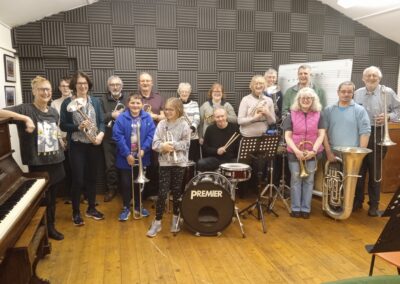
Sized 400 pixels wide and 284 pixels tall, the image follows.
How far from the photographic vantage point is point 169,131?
133 inches

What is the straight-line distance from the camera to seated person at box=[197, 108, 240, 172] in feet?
13.8

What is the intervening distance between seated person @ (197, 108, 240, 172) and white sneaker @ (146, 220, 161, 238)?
103 cm

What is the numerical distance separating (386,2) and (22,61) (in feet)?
16.8

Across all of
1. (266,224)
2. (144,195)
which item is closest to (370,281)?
(266,224)

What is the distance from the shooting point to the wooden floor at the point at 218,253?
2.70m

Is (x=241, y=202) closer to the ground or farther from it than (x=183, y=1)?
closer to the ground

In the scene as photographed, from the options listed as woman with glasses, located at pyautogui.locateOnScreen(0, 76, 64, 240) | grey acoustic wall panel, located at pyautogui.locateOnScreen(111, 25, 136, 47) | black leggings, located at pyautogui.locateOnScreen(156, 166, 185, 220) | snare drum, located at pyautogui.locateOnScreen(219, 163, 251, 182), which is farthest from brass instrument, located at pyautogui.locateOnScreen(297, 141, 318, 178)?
grey acoustic wall panel, located at pyautogui.locateOnScreen(111, 25, 136, 47)

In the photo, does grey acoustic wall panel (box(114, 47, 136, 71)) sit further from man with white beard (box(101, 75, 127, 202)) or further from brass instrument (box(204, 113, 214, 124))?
brass instrument (box(204, 113, 214, 124))

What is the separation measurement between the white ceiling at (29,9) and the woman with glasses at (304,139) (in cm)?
320

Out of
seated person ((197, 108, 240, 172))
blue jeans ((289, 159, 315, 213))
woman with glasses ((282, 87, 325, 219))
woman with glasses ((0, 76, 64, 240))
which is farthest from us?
seated person ((197, 108, 240, 172))

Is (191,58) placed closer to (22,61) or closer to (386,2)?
(22,61)

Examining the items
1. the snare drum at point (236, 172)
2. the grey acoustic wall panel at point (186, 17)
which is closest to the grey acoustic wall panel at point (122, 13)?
the grey acoustic wall panel at point (186, 17)

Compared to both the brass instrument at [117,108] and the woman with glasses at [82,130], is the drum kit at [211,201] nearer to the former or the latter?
the woman with glasses at [82,130]

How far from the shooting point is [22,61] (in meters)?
4.63
